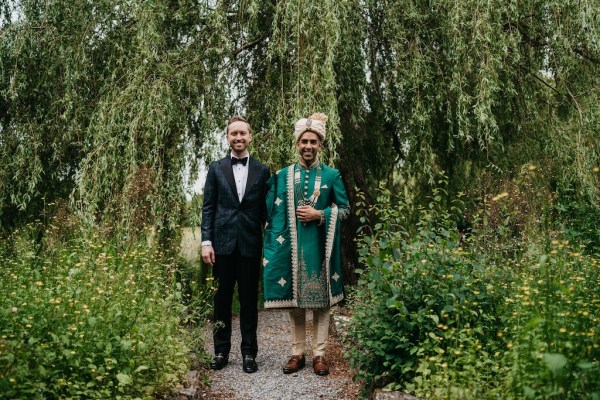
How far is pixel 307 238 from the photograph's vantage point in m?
4.25

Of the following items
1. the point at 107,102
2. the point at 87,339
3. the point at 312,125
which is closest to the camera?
the point at 87,339

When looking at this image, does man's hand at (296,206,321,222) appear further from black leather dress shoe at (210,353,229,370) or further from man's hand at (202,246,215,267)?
black leather dress shoe at (210,353,229,370)

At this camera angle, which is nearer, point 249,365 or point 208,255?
point 208,255

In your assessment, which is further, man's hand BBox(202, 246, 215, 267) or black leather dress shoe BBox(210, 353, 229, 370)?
black leather dress shoe BBox(210, 353, 229, 370)

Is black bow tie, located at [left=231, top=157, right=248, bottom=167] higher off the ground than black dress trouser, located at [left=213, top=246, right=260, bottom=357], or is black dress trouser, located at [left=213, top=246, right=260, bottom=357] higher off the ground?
black bow tie, located at [left=231, top=157, right=248, bottom=167]

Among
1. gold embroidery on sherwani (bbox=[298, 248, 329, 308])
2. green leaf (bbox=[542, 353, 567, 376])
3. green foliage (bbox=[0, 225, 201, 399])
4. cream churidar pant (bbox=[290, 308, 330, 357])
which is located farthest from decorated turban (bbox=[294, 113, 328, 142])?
green leaf (bbox=[542, 353, 567, 376])

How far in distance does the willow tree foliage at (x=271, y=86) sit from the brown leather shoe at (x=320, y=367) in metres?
1.93

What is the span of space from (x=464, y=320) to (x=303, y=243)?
1.28 meters

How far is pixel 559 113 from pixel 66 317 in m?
5.64

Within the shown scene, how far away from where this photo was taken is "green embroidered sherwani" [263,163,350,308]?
4.22 m

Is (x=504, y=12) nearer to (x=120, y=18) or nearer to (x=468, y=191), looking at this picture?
(x=468, y=191)

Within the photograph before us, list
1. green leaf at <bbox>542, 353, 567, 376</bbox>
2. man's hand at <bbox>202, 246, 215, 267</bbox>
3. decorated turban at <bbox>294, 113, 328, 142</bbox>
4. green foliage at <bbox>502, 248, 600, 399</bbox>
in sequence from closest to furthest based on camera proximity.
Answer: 1. green leaf at <bbox>542, 353, 567, 376</bbox>
2. green foliage at <bbox>502, 248, 600, 399</bbox>
3. decorated turban at <bbox>294, 113, 328, 142</bbox>
4. man's hand at <bbox>202, 246, 215, 267</bbox>

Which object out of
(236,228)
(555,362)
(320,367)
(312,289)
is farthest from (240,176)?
(555,362)

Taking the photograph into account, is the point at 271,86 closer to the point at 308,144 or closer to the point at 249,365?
the point at 308,144
